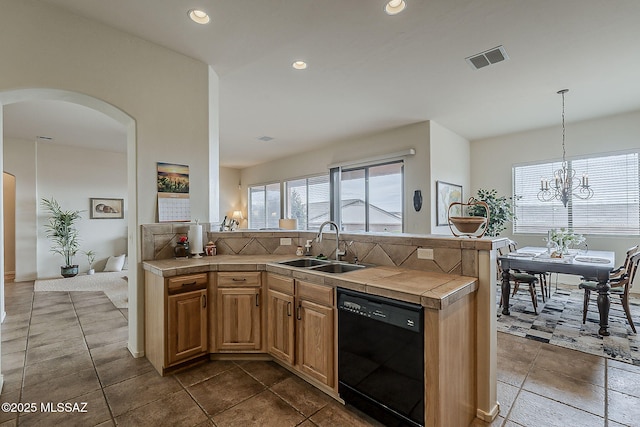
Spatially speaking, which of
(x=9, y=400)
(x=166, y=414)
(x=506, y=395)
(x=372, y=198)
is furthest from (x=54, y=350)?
(x=372, y=198)

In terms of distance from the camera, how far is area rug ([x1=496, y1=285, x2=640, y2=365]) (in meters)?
2.88

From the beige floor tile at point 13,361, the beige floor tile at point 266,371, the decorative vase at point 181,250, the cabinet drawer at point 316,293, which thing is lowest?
the beige floor tile at point 266,371

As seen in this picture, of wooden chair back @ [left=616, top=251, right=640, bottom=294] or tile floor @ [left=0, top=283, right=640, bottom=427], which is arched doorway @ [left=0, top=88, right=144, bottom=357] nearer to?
tile floor @ [left=0, top=283, right=640, bottom=427]

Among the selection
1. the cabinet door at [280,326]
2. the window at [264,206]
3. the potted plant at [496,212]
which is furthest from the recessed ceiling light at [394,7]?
the window at [264,206]

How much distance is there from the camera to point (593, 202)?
17.2 feet

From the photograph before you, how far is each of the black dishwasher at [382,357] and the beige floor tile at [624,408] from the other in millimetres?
1440

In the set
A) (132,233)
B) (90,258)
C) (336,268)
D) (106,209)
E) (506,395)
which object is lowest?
(506,395)

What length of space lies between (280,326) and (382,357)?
1.01 metres

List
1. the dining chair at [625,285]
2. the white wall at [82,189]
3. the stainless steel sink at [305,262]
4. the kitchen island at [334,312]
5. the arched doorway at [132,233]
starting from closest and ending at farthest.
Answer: the kitchen island at [334,312] → the arched doorway at [132,233] → the stainless steel sink at [305,262] → the dining chair at [625,285] → the white wall at [82,189]

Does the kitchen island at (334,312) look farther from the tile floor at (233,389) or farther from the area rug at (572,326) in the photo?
the area rug at (572,326)

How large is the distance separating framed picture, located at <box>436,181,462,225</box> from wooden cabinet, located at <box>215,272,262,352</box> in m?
3.84

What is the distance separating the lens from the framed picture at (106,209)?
6.84 metres

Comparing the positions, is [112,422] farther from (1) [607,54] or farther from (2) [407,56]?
(1) [607,54]

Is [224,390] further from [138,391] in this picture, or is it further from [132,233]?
[132,233]
